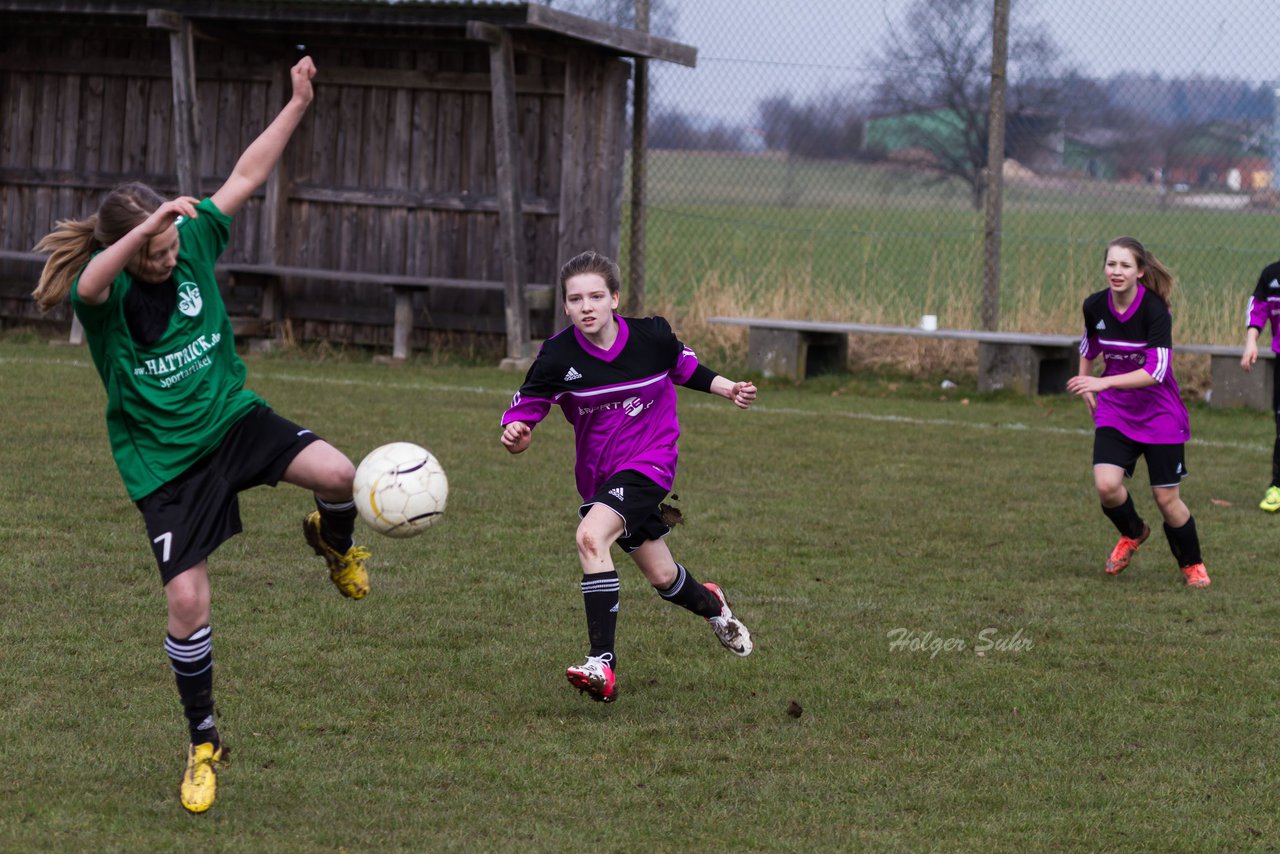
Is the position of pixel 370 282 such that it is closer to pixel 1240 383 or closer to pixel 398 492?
pixel 1240 383

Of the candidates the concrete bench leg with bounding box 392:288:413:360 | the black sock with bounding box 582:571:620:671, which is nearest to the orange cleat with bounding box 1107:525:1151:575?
the black sock with bounding box 582:571:620:671

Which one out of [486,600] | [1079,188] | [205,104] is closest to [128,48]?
[205,104]

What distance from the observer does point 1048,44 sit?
13.8m

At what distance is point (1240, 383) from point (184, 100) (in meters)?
9.06

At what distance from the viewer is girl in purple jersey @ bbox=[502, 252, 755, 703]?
5.07m

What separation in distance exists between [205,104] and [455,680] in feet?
37.4

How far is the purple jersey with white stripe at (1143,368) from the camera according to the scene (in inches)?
280

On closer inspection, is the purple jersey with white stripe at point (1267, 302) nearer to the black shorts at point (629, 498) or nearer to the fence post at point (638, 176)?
the black shorts at point (629, 498)

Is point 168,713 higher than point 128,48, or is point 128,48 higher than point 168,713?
point 128,48

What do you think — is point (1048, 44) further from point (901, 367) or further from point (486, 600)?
Result: point (486, 600)

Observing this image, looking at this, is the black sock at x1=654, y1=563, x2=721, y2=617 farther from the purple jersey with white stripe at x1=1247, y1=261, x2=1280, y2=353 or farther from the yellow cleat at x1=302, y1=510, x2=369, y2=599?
the purple jersey with white stripe at x1=1247, y1=261, x2=1280, y2=353

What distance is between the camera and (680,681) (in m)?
5.34

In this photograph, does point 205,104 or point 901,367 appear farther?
point 205,104

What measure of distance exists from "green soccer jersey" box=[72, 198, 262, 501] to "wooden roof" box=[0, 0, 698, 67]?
878 centimetres
